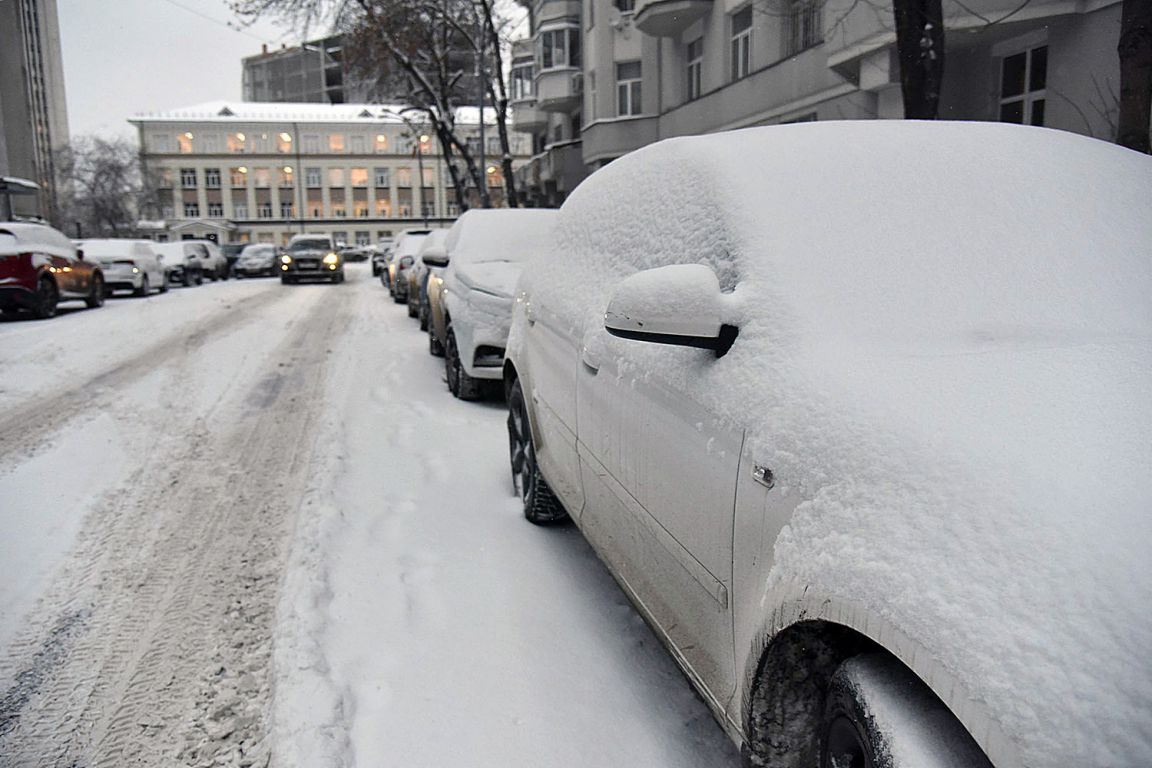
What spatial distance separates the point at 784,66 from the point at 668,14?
6.09 m

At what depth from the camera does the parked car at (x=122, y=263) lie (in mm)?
22531

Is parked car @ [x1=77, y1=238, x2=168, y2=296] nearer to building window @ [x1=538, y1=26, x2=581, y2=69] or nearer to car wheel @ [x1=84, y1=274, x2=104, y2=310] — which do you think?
car wheel @ [x1=84, y1=274, x2=104, y2=310]

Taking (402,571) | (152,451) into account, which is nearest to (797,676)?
(402,571)

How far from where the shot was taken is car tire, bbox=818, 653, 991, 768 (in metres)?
1.40

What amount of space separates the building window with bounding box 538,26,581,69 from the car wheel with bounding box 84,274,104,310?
65.8 feet

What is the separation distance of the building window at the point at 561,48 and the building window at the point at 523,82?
8.69 meters

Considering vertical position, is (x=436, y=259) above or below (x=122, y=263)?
above

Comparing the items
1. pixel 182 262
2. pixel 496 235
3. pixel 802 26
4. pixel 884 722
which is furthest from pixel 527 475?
pixel 182 262

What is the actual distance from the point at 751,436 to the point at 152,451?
5419 millimetres

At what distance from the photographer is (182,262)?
31.0 meters

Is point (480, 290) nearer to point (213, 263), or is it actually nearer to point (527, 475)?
point (527, 475)

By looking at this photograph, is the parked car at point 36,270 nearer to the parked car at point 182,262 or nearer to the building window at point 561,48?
the parked car at point 182,262

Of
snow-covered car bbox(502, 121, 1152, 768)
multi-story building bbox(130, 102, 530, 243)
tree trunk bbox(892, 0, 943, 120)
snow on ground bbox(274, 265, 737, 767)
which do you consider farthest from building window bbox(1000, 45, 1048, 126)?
multi-story building bbox(130, 102, 530, 243)

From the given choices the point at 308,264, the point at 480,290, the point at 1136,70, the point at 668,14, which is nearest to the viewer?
the point at 1136,70
